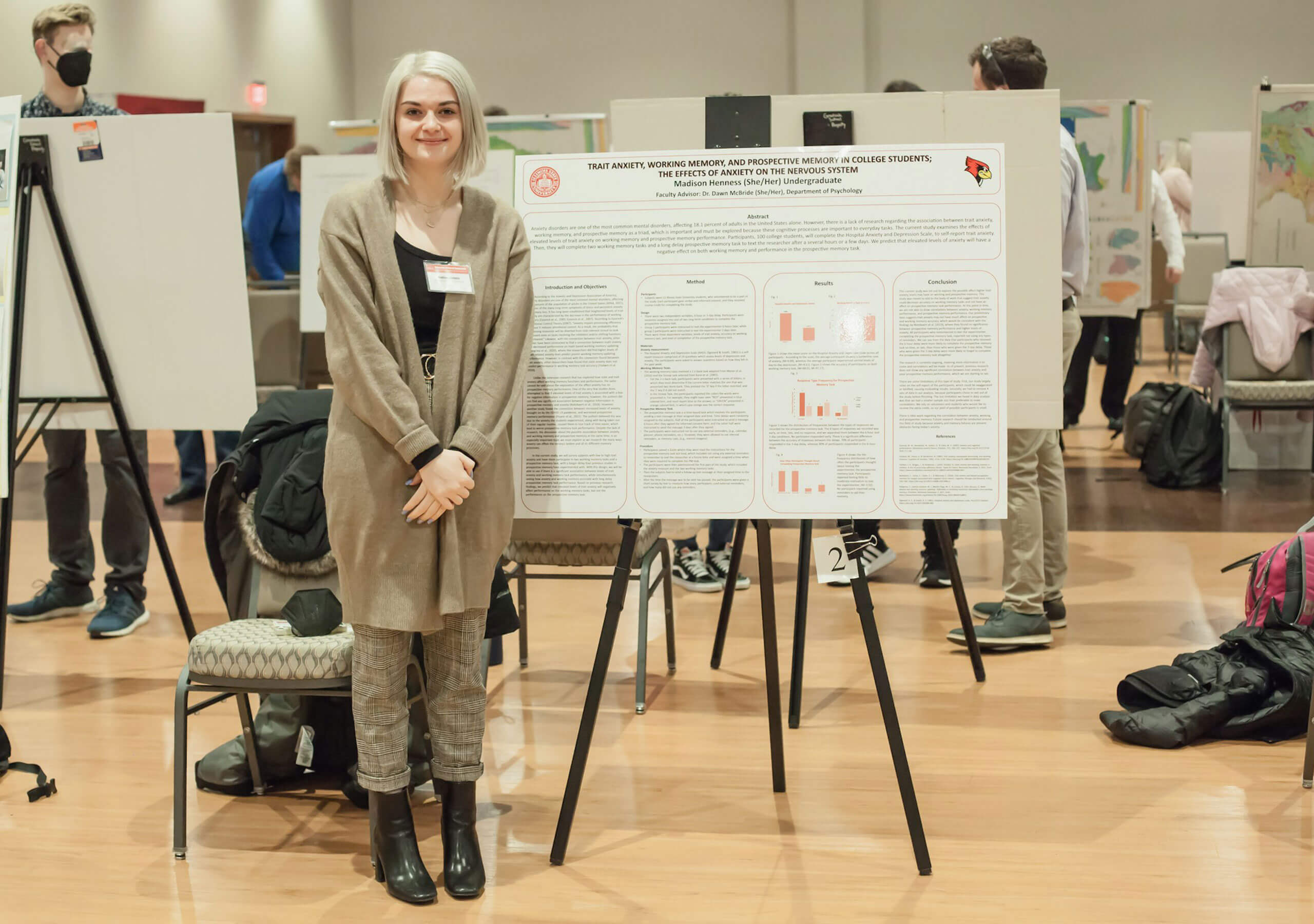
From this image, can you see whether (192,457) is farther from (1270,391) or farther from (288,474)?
(1270,391)

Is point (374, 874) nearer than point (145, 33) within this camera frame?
Yes

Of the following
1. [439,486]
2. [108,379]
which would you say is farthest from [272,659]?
[108,379]

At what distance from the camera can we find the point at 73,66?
3.62 m

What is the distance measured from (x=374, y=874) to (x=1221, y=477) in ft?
16.5

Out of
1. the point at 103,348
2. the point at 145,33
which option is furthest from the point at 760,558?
the point at 145,33

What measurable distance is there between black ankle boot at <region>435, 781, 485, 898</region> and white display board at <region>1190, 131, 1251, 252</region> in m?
8.93

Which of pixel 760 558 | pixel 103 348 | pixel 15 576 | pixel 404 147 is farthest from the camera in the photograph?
pixel 15 576

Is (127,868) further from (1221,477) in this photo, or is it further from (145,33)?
(145,33)

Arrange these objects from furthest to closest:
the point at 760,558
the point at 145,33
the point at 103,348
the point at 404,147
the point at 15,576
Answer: the point at 145,33
the point at 15,576
the point at 103,348
the point at 760,558
the point at 404,147

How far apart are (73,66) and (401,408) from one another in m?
2.19

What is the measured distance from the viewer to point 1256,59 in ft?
40.9

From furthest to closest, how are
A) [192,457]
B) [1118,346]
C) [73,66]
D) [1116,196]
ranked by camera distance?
[1118,346] < [192,457] < [1116,196] < [73,66]

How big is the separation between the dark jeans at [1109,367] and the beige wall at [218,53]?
7.19 meters

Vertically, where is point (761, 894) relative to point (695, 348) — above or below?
below
